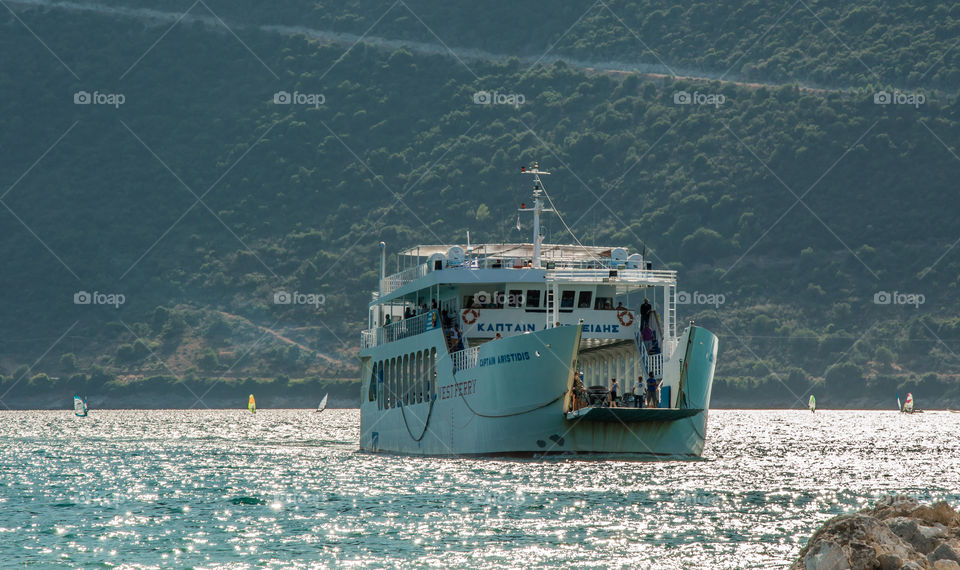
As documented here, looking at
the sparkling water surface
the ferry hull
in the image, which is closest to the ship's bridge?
the ferry hull

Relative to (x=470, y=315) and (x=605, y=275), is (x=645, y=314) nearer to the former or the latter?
(x=605, y=275)

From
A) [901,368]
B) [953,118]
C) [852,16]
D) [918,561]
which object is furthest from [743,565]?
[852,16]

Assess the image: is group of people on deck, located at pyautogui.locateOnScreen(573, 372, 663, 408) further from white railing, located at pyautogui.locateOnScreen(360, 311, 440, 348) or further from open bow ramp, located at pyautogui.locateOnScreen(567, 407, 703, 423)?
white railing, located at pyautogui.locateOnScreen(360, 311, 440, 348)

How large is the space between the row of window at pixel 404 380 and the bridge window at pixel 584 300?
5.07 meters

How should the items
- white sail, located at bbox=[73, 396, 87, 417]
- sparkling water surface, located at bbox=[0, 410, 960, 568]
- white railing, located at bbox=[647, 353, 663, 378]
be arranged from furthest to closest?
white sail, located at bbox=[73, 396, 87, 417]
white railing, located at bbox=[647, 353, 663, 378]
sparkling water surface, located at bbox=[0, 410, 960, 568]

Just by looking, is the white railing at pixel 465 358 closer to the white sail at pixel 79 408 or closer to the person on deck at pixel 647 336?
the person on deck at pixel 647 336

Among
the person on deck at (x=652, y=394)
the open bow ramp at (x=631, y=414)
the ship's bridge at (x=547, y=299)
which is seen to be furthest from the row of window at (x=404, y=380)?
the open bow ramp at (x=631, y=414)

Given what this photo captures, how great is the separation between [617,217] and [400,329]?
373 feet

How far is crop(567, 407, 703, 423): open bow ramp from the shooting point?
1313 inches

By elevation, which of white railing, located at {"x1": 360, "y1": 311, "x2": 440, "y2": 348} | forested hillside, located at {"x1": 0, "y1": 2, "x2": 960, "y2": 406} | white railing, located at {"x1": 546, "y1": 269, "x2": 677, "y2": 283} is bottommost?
white railing, located at {"x1": 360, "y1": 311, "x2": 440, "y2": 348}


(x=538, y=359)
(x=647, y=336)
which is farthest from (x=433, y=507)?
(x=647, y=336)

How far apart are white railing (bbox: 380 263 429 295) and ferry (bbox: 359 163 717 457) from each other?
13cm

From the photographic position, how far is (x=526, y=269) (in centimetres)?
3869

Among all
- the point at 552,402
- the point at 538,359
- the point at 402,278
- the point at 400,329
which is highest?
the point at 402,278
